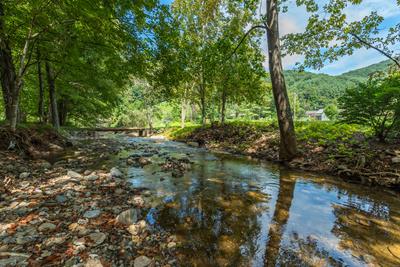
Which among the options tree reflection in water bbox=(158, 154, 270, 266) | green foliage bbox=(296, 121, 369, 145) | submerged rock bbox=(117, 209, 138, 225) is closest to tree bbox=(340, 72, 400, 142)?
green foliage bbox=(296, 121, 369, 145)

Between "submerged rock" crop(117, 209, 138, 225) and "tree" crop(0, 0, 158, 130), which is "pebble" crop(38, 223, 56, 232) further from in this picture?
"tree" crop(0, 0, 158, 130)

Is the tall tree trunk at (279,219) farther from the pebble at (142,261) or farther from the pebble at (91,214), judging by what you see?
the pebble at (91,214)

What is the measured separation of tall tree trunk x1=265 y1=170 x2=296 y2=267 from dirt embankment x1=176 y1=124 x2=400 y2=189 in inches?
65.5

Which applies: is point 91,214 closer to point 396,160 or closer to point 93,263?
point 93,263

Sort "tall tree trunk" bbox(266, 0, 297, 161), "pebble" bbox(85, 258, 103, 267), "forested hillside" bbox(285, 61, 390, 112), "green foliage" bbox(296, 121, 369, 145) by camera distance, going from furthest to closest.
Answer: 1. "forested hillside" bbox(285, 61, 390, 112)
2. "green foliage" bbox(296, 121, 369, 145)
3. "tall tree trunk" bbox(266, 0, 297, 161)
4. "pebble" bbox(85, 258, 103, 267)

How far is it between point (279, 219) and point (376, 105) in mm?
5155

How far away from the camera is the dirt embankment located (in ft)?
16.3

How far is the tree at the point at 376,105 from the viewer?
5.50m

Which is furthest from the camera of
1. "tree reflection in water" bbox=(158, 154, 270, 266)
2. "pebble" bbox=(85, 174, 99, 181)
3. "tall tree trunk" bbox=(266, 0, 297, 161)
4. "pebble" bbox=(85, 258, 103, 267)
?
"tall tree trunk" bbox=(266, 0, 297, 161)

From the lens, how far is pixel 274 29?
654 cm

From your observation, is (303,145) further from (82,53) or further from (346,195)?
(82,53)

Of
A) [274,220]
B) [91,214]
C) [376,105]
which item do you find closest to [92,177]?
[91,214]

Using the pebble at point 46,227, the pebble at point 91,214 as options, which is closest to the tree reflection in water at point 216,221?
the pebble at point 91,214

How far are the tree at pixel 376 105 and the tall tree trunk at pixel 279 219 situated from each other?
3.32m
